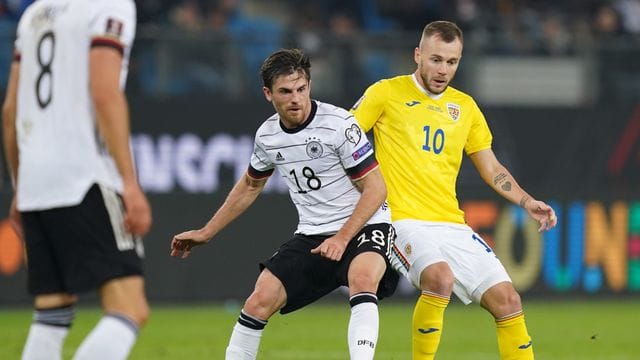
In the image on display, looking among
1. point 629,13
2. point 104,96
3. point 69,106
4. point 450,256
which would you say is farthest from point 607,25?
point 104,96

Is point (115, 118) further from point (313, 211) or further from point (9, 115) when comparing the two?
point (313, 211)

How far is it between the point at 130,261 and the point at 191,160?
9.54 meters

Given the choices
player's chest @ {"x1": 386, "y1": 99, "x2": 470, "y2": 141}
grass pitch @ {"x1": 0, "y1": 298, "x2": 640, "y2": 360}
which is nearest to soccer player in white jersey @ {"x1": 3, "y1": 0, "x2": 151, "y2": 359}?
player's chest @ {"x1": 386, "y1": 99, "x2": 470, "y2": 141}

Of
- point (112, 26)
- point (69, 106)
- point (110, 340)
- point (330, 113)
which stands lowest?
point (110, 340)

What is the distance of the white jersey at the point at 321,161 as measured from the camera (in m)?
7.74

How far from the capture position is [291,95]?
24.8 feet

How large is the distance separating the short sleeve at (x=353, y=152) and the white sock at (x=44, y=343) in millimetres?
2244

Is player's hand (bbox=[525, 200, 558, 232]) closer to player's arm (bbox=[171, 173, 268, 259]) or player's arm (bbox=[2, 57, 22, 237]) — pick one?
player's arm (bbox=[171, 173, 268, 259])

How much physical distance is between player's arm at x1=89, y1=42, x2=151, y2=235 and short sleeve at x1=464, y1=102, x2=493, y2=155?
3.38 m

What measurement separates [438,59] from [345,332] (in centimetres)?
515

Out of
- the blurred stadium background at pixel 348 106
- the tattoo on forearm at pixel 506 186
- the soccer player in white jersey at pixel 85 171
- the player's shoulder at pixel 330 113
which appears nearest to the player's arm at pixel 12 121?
the soccer player in white jersey at pixel 85 171

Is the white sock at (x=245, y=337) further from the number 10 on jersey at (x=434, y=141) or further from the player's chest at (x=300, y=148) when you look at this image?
the number 10 on jersey at (x=434, y=141)

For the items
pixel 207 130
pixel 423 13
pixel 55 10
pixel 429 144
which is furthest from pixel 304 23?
pixel 55 10

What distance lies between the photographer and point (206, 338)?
39.6 ft
